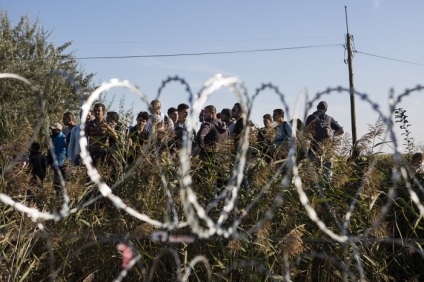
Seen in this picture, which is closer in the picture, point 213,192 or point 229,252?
point 229,252

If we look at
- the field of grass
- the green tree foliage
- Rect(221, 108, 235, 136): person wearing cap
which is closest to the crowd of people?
the field of grass

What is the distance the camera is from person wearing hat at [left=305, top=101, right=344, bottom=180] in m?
5.45

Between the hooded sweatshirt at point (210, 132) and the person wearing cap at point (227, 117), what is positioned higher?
the person wearing cap at point (227, 117)

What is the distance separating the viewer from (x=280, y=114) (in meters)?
6.18

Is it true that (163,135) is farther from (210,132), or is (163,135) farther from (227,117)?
(227,117)

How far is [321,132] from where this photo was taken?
6.16 meters

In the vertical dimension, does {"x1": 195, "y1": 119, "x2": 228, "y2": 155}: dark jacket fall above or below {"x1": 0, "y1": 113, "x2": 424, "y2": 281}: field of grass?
above

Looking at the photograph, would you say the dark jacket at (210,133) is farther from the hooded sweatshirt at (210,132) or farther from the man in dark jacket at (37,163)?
the man in dark jacket at (37,163)

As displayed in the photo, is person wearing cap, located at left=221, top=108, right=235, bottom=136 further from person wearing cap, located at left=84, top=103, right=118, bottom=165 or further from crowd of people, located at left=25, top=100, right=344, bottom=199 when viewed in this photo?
person wearing cap, located at left=84, top=103, right=118, bottom=165

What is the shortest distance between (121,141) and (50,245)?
1.56 meters

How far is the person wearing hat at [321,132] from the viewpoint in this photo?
5445 mm

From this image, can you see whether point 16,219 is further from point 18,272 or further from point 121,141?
point 121,141

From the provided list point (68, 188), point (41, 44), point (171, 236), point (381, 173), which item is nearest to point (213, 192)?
point (171, 236)

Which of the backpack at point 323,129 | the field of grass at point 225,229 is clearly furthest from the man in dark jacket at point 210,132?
the field of grass at point 225,229
